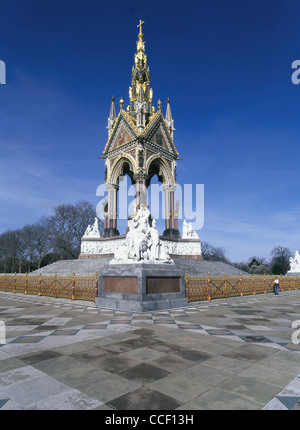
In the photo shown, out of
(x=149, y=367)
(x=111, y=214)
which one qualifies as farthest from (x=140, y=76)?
(x=149, y=367)

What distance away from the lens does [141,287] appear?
9445 mm

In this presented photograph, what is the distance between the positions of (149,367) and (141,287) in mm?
5620

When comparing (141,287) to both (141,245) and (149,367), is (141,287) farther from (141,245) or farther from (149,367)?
(149,367)

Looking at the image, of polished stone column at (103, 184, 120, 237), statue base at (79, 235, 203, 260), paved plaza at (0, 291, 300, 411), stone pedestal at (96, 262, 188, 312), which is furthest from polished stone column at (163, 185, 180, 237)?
paved plaza at (0, 291, 300, 411)

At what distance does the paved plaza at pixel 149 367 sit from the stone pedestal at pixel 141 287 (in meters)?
2.51

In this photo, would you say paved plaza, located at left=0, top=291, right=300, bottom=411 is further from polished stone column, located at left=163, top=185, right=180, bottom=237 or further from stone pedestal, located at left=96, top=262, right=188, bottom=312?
polished stone column, located at left=163, top=185, right=180, bottom=237

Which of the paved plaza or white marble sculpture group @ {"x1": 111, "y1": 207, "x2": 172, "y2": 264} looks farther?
white marble sculpture group @ {"x1": 111, "y1": 207, "x2": 172, "y2": 264}

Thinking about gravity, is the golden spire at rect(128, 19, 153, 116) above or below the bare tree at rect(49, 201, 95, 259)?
above

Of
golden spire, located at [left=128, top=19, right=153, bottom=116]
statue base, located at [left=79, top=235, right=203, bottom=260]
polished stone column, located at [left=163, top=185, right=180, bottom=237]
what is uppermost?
golden spire, located at [left=128, top=19, right=153, bottom=116]

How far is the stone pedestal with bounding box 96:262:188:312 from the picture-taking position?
952 centimetres

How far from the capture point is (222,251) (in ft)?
286

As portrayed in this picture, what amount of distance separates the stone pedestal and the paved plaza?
251 cm
